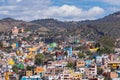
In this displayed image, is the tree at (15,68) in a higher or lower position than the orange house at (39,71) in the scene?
lower

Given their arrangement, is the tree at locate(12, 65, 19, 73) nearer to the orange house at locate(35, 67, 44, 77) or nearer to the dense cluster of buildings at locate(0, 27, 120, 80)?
the dense cluster of buildings at locate(0, 27, 120, 80)

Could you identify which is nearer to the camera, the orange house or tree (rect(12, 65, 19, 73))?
the orange house

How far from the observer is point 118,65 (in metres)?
44.3

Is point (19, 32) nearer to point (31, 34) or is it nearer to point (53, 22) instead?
point (31, 34)

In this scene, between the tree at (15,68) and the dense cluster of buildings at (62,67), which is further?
the tree at (15,68)

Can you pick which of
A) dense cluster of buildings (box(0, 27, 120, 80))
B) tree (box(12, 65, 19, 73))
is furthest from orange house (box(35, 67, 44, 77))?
tree (box(12, 65, 19, 73))

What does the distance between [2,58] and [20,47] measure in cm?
1768

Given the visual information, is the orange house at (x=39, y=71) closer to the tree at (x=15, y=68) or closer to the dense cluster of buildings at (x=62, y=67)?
the dense cluster of buildings at (x=62, y=67)

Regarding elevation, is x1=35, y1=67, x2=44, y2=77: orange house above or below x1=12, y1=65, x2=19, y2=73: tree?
above

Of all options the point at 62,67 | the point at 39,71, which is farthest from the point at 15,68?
the point at 62,67

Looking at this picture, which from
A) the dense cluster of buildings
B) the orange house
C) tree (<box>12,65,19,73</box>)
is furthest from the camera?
tree (<box>12,65,19,73</box>)

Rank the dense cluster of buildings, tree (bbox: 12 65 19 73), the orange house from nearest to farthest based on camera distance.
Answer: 1. the dense cluster of buildings
2. the orange house
3. tree (bbox: 12 65 19 73)

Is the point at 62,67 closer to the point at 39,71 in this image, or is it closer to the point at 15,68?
the point at 39,71

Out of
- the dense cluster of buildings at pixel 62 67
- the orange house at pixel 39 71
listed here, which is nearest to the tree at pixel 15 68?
the dense cluster of buildings at pixel 62 67
